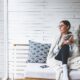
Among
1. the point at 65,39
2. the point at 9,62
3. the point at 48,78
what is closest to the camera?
the point at 48,78

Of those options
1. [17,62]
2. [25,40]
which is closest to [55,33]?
[25,40]

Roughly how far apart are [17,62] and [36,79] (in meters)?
0.85

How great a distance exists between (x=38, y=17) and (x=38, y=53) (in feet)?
2.14

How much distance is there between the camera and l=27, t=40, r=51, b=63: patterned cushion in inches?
154

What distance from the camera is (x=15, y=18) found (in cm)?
411

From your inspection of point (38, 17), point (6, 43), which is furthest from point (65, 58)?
point (6, 43)

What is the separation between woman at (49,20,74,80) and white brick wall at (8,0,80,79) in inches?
5.0

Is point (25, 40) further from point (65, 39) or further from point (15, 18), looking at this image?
point (65, 39)

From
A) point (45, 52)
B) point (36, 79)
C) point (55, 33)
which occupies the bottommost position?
point (36, 79)

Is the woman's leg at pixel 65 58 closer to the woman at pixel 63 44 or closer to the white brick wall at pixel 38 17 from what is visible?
the woman at pixel 63 44

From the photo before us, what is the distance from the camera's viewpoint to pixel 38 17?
411 cm

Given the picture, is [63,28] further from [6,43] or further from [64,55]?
[6,43]

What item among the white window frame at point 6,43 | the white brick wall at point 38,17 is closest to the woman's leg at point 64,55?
the white brick wall at point 38,17

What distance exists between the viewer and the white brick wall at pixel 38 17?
13.3 feet
